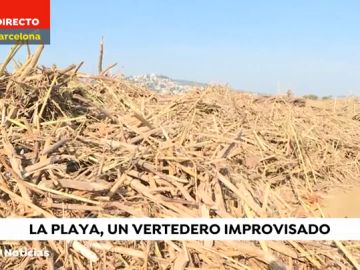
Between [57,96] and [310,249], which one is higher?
[57,96]

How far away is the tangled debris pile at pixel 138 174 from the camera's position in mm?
2594

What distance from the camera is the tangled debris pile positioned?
2594 millimetres

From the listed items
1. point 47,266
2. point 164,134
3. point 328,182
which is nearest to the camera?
point 47,266

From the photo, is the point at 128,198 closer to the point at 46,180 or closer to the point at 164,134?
the point at 46,180

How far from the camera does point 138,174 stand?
2930 mm

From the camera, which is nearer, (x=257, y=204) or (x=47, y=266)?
(x=47, y=266)

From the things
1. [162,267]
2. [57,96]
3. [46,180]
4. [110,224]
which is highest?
[57,96]

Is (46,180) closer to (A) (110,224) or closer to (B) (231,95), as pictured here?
(A) (110,224)

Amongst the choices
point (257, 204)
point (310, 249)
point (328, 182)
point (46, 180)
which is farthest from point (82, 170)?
point (328, 182)

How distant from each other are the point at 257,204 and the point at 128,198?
2.64 ft

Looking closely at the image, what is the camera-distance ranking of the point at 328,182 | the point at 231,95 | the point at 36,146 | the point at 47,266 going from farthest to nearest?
the point at 231,95
the point at 328,182
the point at 36,146
the point at 47,266

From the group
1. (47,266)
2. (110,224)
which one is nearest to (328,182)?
(110,224)

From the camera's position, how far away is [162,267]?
254 cm

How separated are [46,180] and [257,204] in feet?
4.21
